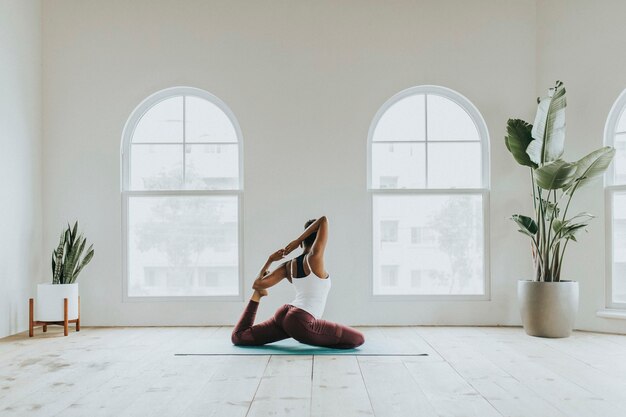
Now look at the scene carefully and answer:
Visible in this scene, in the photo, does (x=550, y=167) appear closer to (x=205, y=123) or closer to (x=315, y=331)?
(x=315, y=331)

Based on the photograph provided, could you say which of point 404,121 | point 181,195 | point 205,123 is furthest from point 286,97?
point 181,195

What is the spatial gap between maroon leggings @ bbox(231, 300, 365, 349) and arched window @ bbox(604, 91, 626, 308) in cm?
234

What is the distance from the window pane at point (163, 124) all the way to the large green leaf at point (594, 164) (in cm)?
343

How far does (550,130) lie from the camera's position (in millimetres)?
5062

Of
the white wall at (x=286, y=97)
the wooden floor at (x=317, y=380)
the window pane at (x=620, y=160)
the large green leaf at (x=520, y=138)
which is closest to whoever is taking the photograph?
the wooden floor at (x=317, y=380)

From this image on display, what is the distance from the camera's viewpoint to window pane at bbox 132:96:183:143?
19.6 ft

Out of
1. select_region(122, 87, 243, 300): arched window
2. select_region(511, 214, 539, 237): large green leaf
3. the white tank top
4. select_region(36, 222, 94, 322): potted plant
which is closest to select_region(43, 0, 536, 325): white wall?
select_region(122, 87, 243, 300): arched window

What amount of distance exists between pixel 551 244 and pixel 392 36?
2.31 m

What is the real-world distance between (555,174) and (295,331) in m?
2.30

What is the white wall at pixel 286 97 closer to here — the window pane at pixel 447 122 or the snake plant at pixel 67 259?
the window pane at pixel 447 122

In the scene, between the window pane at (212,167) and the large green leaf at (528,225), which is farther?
the window pane at (212,167)

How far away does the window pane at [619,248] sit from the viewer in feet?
17.5

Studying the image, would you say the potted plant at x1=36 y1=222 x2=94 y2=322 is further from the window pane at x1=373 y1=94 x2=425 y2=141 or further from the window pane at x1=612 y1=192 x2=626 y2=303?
the window pane at x1=612 y1=192 x2=626 y2=303

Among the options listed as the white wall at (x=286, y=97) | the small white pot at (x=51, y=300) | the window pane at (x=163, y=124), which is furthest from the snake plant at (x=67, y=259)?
the window pane at (x=163, y=124)
